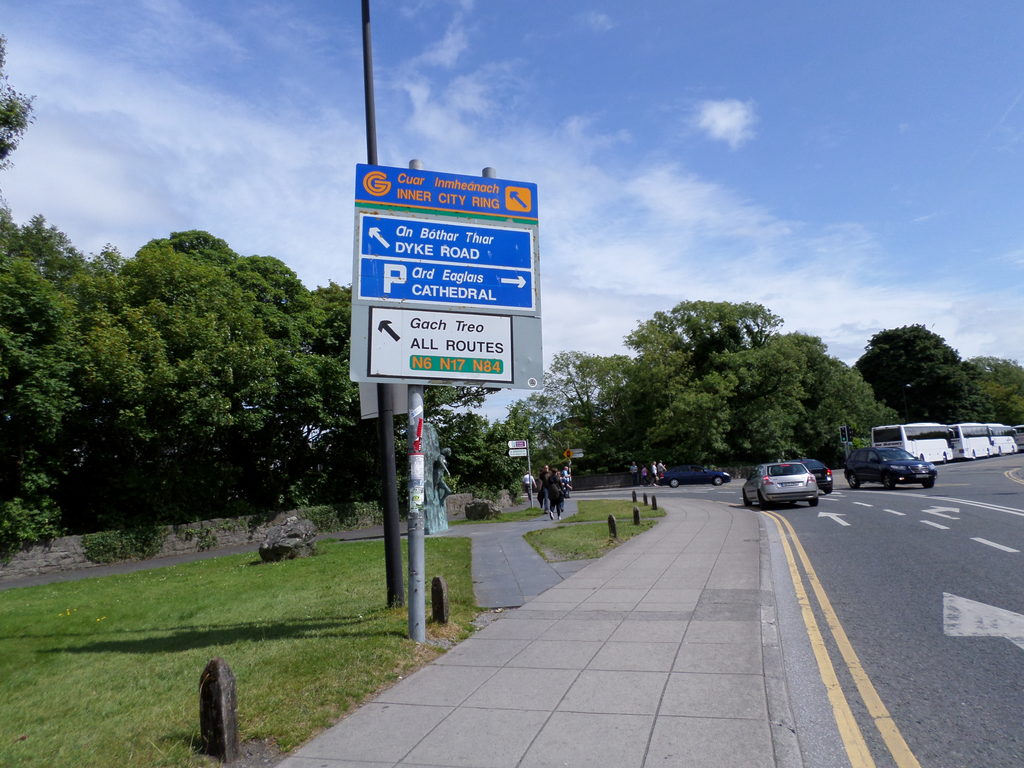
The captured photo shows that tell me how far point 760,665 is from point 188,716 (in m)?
4.30

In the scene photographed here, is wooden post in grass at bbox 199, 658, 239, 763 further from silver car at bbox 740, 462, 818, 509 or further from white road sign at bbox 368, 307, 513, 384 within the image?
silver car at bbox 740, 462, 818, 509

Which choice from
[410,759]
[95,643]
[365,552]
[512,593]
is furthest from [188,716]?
[365,552]

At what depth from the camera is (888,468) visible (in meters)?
27.3

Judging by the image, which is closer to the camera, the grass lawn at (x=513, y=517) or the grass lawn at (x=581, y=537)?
the grass lawn at (x=581, y=537)

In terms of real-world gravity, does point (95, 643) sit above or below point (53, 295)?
below

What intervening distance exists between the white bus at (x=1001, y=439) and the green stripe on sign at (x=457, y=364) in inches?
2600

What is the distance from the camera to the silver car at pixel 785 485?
21844 millimetres

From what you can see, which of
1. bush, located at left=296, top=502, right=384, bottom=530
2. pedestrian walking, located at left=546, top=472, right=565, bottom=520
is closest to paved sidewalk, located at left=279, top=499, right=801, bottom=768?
pedestrian walking, located at left=546, top=472, right=565, bottom=520

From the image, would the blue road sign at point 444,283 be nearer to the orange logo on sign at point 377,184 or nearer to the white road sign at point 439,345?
the white road sign at point 439,345

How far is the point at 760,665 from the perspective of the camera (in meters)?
5.42

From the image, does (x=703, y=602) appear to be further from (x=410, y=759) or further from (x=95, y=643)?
(x=95, y=643)

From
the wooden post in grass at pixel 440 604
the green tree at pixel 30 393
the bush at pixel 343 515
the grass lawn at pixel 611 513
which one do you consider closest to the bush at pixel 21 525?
the green tree at pixel 30 393

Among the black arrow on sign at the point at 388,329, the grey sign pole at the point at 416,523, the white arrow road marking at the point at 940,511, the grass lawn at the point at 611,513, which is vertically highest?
the black arrow on sign at the point at 388,329

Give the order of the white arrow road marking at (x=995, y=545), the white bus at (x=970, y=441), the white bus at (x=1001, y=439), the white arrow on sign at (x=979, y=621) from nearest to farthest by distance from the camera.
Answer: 1. the white arrow on sign at (x=979, y=621)
2. the white arrow road marking at (x=995, y=545)
3. the white bus at (x=970, y=441)
4. the white bus at (x=1001, y=439)
